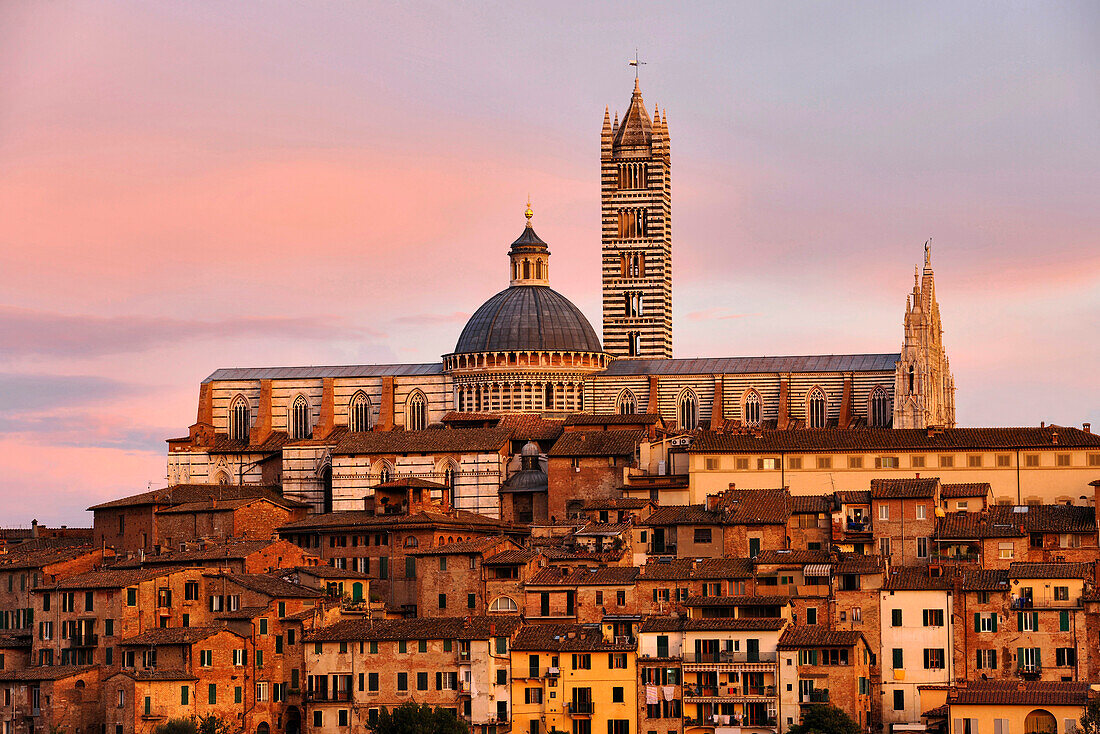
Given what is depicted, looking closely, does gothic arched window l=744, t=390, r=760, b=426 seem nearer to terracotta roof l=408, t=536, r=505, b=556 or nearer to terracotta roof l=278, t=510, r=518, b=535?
terracotta roof l=278, t=510, r=518, b=535

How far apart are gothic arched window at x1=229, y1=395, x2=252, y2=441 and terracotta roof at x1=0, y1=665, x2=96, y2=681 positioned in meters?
33.7

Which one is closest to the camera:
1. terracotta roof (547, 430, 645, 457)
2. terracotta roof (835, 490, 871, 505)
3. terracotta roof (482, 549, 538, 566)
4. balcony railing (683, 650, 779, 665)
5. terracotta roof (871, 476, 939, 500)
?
balcony railing (683, 650, 779, 665)

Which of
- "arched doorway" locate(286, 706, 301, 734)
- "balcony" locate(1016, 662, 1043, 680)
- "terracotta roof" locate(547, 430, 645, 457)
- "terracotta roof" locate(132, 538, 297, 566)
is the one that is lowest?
"arched doorway" locate(286, 706, 301, 734)

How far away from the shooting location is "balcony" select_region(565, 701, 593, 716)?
2665 inches

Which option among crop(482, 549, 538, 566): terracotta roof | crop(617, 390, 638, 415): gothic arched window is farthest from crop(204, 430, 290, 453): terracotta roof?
crop(482, 549, 538, 566): terracotta roof

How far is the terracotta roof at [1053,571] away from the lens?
227 feet

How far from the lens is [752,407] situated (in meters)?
99.5

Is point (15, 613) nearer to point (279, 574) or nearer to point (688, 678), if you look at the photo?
point (279, 574)

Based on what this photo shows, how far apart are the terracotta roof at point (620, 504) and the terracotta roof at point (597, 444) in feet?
13.5

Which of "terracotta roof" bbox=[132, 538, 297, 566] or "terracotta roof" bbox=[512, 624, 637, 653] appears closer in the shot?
"terracotta roof" bbox=[512, 624, 637, 653]

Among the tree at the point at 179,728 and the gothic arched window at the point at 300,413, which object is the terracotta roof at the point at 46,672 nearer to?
the tree at the point at 179,728

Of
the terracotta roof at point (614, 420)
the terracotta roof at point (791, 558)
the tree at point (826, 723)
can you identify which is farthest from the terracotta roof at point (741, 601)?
the terracotta roof at point (614, 420)

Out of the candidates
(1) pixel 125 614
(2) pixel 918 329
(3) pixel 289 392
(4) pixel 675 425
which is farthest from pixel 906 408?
(1) pixel 125 614

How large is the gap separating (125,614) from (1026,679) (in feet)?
86.9
